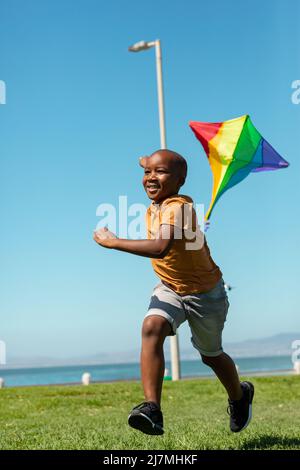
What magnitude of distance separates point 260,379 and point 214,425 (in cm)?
742

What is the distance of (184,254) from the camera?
161 inches

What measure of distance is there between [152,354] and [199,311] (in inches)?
17.3

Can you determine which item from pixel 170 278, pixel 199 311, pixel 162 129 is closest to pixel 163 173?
pixel 170 278

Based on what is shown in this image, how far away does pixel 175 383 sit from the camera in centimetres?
1233

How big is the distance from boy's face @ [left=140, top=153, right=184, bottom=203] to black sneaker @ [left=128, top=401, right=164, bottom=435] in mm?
1274

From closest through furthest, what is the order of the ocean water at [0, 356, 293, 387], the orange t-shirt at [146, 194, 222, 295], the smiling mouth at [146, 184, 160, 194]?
the orange t-shirt at [146, 194, 222, 295] → the smiling mouth at [146, 184, 160, 194] → the ocean water at [0, 356, 293, 387]

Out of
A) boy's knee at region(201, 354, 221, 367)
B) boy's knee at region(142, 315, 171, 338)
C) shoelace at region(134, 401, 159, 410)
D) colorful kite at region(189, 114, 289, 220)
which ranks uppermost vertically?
colorful kite at region(189, 114, 289, 220)

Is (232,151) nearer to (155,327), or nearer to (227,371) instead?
(227,371)

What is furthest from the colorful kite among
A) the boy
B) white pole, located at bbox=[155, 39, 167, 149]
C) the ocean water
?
the ocean water

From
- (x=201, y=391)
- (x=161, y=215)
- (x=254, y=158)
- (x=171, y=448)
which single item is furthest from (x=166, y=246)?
(x=201, y=391)

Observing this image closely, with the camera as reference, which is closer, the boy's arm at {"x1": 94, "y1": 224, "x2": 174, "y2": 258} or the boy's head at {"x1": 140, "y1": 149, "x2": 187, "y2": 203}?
the boy's arm at {"x1": 94, "y1": 224, "x2": 174, "y2": 258}

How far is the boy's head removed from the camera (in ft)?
13.4

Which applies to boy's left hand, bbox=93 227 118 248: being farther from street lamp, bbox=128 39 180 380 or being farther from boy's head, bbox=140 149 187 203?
street lamp, bbox=128 39 180 380

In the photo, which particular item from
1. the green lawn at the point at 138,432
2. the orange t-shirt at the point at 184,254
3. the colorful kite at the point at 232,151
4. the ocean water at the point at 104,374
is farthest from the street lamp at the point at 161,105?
the ocean water at the point at 104,374
